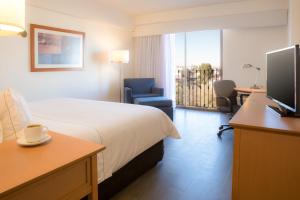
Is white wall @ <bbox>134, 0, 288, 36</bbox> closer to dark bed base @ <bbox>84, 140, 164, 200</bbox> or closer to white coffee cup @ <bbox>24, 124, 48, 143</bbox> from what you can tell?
dark bed base @ <bbox>84, 140, 164, 200</bbox>

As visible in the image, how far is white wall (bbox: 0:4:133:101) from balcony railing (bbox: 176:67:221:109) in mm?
1474

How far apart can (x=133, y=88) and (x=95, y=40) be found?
1.40 meters

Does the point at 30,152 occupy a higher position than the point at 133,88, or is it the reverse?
the point at 133,88

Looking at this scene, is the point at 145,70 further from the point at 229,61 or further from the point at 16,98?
the point at 16,98

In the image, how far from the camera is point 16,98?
1524mm

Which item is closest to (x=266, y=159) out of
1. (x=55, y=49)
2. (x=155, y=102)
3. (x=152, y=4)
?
(x=155, y=102)

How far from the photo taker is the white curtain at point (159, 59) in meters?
6.07

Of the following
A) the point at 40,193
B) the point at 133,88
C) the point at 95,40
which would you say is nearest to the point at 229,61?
the point at 133,88

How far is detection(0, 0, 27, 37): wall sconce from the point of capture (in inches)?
47.6

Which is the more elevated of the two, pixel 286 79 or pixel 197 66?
pixel 197 66

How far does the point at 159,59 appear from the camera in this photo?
6098mm

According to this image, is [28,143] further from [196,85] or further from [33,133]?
[196,85]

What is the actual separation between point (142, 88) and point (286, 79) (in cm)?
418

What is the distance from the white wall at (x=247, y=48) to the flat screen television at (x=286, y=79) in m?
3.33
